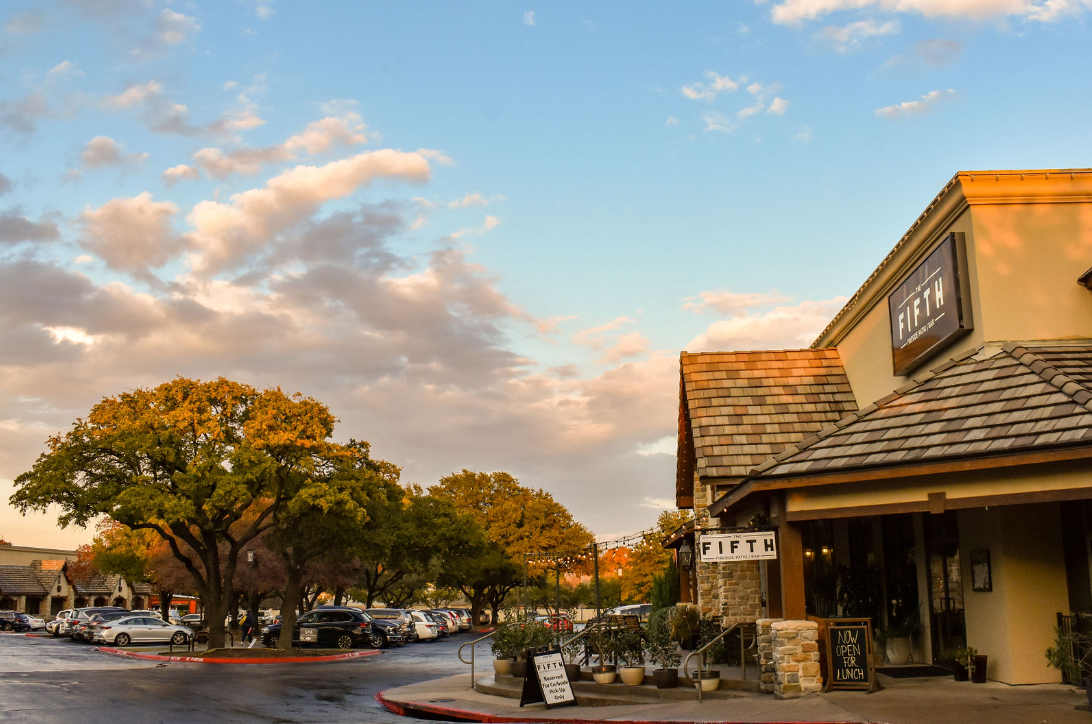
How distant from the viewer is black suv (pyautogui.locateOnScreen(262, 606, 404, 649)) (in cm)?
3794

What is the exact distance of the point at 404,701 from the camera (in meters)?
17.5

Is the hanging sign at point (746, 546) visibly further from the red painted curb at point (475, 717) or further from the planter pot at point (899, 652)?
the planter pot at point (899, 652)

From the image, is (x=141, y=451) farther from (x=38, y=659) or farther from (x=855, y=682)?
(x=855, y=682)

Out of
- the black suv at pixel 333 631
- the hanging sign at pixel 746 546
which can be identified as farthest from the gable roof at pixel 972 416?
the black suv at pixel 333 631

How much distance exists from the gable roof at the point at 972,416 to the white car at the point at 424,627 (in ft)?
117

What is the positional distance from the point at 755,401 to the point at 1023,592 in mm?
7634

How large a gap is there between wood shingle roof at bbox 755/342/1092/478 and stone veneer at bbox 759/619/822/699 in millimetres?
2198

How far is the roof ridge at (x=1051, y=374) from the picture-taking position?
1245cm

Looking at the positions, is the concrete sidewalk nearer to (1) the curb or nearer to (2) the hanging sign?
(2) the hanging sign

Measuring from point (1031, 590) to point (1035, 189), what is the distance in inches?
251

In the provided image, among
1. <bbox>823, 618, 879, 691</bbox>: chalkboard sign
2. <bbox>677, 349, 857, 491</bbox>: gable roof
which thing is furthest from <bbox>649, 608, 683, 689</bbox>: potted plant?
<bbox>677, 349, 857, 491</bbox>: gable roof

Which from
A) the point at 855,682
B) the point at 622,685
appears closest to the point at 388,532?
the point at 622,685

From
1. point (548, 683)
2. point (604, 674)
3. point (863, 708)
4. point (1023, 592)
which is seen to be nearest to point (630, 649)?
point (604, 674)

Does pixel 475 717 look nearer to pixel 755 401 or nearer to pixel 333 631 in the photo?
pixel 755 401
